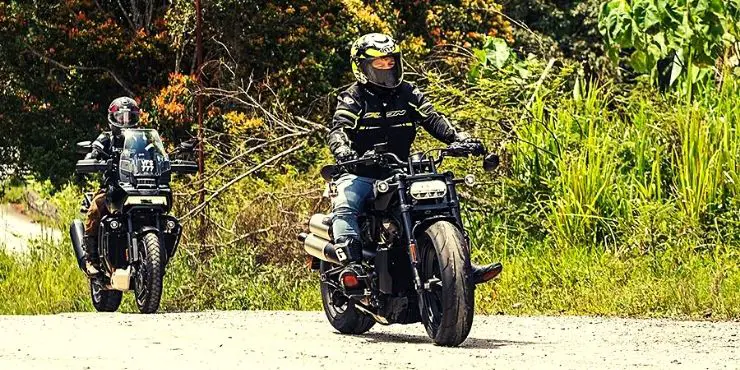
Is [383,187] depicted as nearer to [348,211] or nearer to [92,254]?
[348,211]

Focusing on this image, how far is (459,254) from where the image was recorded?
9.69 meters

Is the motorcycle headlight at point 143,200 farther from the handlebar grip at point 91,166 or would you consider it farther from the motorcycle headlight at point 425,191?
the motorcycle headlight at point 425,191

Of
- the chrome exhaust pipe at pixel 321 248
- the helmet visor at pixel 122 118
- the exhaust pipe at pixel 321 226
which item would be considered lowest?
the chrome exhaust pipe at pixel 321 248

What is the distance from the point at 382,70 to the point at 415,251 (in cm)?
140

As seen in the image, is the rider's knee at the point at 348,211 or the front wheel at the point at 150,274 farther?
the front wheel at the point at 150,274

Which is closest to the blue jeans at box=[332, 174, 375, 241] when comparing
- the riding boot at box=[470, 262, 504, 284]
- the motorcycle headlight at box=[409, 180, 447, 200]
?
→ the motorcycle headlight at box=[409, 180, 447, 200]

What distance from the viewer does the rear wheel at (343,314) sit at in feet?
36.6

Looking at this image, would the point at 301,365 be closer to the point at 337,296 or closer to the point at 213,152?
the point at 337,296

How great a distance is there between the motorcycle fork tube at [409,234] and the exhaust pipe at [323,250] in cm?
50

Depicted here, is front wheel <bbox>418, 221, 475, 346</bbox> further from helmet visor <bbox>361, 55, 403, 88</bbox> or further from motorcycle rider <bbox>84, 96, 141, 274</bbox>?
motorcycle rider <bbox>84, 96, 141, 274</bbox>

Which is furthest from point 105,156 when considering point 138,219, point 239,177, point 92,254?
point 239,177

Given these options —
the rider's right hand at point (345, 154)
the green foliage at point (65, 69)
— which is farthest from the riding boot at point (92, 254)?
the green foliage at point (65, 69)

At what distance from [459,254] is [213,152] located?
28.4 feet

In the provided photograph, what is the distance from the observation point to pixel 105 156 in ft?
47.4
